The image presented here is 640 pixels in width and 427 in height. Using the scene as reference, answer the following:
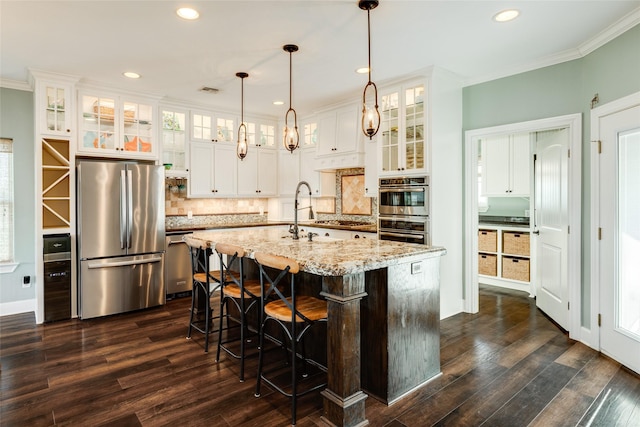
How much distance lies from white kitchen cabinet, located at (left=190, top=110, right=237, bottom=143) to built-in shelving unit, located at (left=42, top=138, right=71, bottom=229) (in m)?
1.65

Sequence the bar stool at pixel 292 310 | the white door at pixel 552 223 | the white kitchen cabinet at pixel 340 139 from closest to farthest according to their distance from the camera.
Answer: the bar stool at pixel 292 310 → the white door at pixel 552 223 → the white kitchen cabinet at pixel 340 139

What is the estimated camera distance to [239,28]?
2996 millimetres

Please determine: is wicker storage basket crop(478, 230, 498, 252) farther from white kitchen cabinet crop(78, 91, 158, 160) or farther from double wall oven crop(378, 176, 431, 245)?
white kitchen cabinet crop(78, 91, 158, 160)

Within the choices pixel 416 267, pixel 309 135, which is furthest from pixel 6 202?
pixel 416 267

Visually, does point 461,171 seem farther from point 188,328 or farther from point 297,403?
point 188,328

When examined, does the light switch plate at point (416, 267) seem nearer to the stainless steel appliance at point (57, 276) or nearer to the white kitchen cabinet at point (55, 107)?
the stainless steel appliance at point (57, 276)

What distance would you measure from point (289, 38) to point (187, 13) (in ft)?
2.79

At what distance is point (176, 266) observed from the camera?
5.00 meters

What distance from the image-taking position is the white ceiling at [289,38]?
2682 millimetres

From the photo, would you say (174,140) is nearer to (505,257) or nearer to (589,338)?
(505,257)

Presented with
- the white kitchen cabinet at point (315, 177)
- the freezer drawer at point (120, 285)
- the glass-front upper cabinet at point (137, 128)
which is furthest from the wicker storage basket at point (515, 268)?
the glass-front upper cabinet at point (137, 128)

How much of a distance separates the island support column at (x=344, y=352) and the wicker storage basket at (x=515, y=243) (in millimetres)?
4051

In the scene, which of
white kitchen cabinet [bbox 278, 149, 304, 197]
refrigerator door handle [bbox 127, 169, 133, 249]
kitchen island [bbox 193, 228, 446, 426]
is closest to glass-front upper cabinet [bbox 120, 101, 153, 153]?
refrigerator door handle [bbox 127, 169, 133, 249]

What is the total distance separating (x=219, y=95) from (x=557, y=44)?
3897 mm
